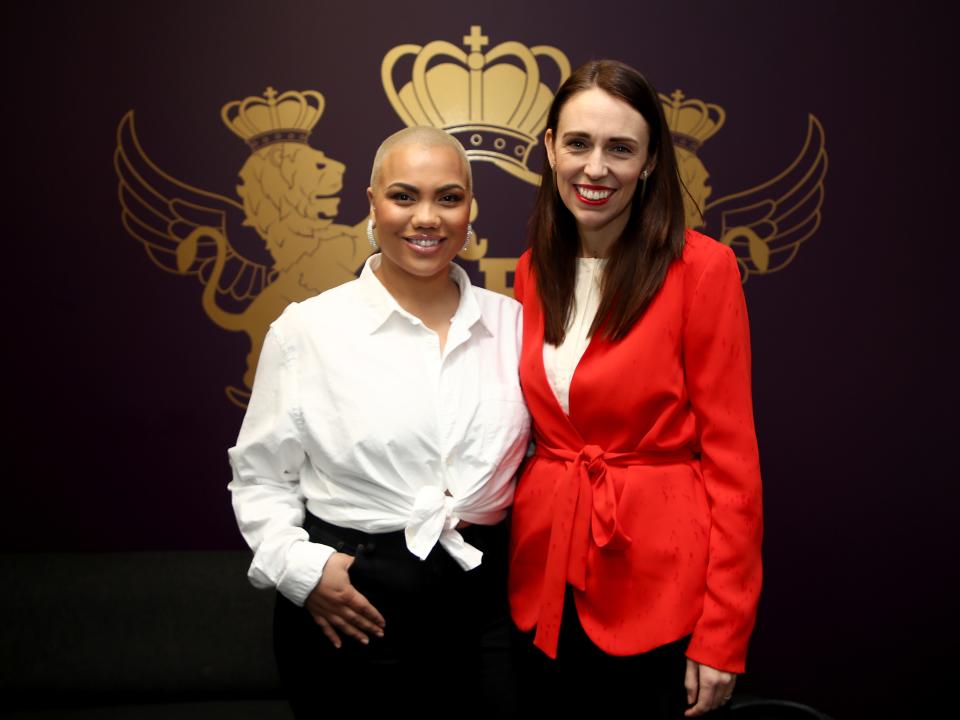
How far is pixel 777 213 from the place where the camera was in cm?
239

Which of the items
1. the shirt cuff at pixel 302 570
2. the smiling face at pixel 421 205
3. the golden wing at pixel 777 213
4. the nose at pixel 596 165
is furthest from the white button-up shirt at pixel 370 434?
the golden wing at pixel 777 213

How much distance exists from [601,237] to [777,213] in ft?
3.46

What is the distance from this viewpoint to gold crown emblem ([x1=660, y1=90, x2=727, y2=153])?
2340 millimetres

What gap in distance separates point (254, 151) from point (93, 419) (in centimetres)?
93

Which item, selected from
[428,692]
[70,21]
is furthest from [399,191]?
[70,21]

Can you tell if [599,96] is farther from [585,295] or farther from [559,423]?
[559,423]

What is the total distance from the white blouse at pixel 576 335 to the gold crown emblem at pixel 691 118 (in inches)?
37.6

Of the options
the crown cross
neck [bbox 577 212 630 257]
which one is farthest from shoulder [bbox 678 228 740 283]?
the crown cross

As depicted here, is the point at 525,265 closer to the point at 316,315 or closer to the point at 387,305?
the point at 387,305

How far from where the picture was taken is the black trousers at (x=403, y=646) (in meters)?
1.49

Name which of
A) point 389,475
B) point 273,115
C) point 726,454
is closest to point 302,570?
point 389,475

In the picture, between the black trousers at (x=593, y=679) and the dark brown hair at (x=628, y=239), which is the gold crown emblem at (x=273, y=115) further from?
the black trousers at (x=593, y=679)

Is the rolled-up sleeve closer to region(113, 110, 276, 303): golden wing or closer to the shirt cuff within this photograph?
the shirt cuff

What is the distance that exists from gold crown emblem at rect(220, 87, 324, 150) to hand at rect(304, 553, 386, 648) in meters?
1.34
